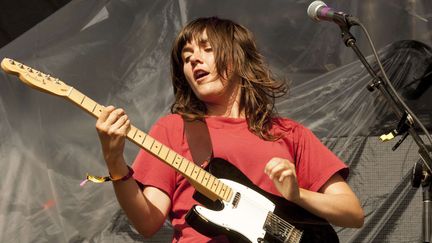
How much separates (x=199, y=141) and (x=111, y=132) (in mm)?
403

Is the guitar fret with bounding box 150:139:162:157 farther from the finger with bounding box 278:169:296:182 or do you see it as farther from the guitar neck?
the finger with bounding box 278:169:296:182

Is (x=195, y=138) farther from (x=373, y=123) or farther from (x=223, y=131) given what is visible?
(x=373, y=123)

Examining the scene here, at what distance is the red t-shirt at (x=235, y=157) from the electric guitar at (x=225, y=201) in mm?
55

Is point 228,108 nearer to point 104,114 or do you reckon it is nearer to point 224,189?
point 224,189

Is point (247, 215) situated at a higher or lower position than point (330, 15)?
lower

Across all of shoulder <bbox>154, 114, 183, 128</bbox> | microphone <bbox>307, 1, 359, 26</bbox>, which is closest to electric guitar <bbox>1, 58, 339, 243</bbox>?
shoulder <bbox>154, 114, 183, 128</bbox>

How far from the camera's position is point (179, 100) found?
2633 mm

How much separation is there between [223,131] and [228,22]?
0.43 metres

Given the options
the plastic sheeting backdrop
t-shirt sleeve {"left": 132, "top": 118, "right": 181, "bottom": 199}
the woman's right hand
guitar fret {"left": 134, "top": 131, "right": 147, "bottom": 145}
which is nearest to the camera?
the woman's right hand

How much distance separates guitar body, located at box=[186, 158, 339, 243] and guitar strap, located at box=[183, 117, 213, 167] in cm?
8

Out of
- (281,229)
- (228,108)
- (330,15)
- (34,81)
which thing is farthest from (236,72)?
(34,81)

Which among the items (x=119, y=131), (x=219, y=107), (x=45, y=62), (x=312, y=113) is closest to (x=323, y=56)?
(x=312, y=113)

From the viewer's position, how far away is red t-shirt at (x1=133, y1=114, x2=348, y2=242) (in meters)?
2.38

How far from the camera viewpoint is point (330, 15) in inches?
97.7
